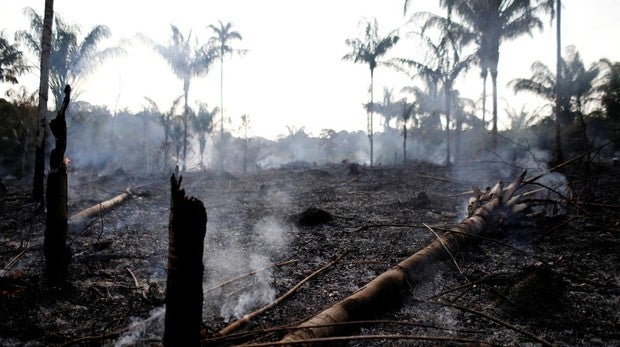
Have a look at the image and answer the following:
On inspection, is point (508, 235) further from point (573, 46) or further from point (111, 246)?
point (573, 46)

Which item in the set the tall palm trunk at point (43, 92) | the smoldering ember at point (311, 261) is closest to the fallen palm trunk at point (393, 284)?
the smoldering ember at point (311, 261)

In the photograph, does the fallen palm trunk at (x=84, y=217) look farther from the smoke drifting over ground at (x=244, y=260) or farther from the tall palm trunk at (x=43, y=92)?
the smoke drifting over ground at (x=244, y=260)

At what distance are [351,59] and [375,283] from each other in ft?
68.8

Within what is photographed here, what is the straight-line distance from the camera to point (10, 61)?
1819 centimetres

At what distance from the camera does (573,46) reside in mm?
24062

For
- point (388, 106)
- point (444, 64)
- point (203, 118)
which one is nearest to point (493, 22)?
point (444, 64)

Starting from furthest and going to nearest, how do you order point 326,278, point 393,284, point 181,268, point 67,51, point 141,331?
point 67,51, point 326,278, point 393,284, point 141,331, point 181,268

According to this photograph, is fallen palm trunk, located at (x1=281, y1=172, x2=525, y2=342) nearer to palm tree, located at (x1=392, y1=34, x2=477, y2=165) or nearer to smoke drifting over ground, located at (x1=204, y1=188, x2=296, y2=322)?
smoke drifting over ground, located at (x1=204, y1=188, x2=296, y2=322)

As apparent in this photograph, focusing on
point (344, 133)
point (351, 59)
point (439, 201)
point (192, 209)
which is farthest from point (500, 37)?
point (344, 133)

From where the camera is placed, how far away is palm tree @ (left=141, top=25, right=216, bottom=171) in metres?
23.0

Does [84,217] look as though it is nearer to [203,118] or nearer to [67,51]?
[67,51]

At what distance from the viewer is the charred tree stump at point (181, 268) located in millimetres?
1729

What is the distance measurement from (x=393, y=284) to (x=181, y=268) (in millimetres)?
2429

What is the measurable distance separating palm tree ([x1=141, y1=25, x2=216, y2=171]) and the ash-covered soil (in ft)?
54.6
